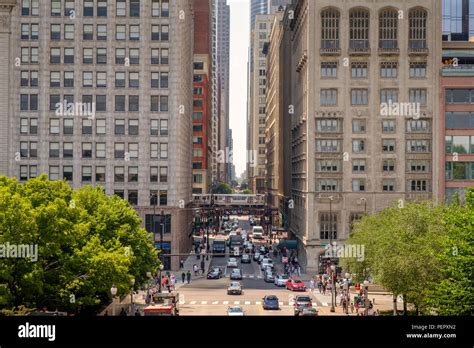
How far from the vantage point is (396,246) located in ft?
144

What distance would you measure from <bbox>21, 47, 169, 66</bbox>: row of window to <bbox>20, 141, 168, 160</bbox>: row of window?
34.6 ft

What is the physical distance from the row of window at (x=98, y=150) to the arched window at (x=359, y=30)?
27921mm

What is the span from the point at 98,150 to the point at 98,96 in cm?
697

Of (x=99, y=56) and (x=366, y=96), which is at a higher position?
(x=99, y=56)

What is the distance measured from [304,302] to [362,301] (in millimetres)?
5258

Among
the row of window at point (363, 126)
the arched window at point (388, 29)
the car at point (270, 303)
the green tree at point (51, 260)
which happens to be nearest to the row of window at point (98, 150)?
the row of window at point (363, 126)

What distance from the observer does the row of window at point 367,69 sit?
86.0m

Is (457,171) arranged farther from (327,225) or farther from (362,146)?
(327,225)

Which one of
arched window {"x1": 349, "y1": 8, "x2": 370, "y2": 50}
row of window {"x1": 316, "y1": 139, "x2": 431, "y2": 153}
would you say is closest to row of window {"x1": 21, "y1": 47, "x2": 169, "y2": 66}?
row of window {"x1": 316, "y1": 139, "x2": 431, "y2": 153}

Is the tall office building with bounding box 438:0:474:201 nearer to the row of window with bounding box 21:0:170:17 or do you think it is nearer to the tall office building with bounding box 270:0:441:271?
the tall office building with bounding box 270:0:441:271

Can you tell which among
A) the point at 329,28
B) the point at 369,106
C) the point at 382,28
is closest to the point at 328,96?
the point at 369,106

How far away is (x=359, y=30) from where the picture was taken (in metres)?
86.3
